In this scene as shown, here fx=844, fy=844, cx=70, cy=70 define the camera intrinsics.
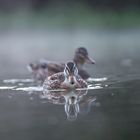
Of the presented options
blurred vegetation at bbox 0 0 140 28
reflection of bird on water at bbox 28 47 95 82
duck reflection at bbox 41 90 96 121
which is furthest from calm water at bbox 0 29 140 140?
blurred vegetation at bbox 0 0 140 28

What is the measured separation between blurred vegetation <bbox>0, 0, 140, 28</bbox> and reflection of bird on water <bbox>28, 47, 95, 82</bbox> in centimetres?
1293

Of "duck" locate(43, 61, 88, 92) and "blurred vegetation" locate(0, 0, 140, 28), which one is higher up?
"blurred vegetation" locate(0, 0, 140, 28)

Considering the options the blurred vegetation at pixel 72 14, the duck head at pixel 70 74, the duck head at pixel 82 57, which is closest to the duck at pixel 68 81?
the duck head at pixel 70 74

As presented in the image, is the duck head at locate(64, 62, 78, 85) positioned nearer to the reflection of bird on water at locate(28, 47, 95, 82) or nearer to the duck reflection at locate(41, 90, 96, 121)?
the duck reflection at locate(41, 90, 96, 121)

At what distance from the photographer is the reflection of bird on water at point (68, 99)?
10.8 meters

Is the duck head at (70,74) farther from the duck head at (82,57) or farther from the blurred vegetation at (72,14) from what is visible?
the blurred vegetation at (72,14)

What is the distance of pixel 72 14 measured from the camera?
99.9 ft

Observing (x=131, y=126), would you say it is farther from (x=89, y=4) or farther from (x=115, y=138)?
(x=89, y=4)

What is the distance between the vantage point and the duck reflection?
10885mm

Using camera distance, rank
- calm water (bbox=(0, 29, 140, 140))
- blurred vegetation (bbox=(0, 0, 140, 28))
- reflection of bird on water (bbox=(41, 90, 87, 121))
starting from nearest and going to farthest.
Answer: calm water (bbox=(0, 29, 140, 140))
reflection of bird on water (bbox=(41, 90, 87, 121))
blurred vegetation (bbox=(0, 0, 140, 28))

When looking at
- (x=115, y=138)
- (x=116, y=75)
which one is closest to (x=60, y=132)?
(x=115, y=138)

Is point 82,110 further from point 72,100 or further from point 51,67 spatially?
point 51,67

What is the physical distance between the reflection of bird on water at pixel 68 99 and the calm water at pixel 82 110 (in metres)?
0.05

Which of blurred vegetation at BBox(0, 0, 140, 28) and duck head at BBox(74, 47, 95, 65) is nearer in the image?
duck head at BBox(74, 47, 95, 65)
